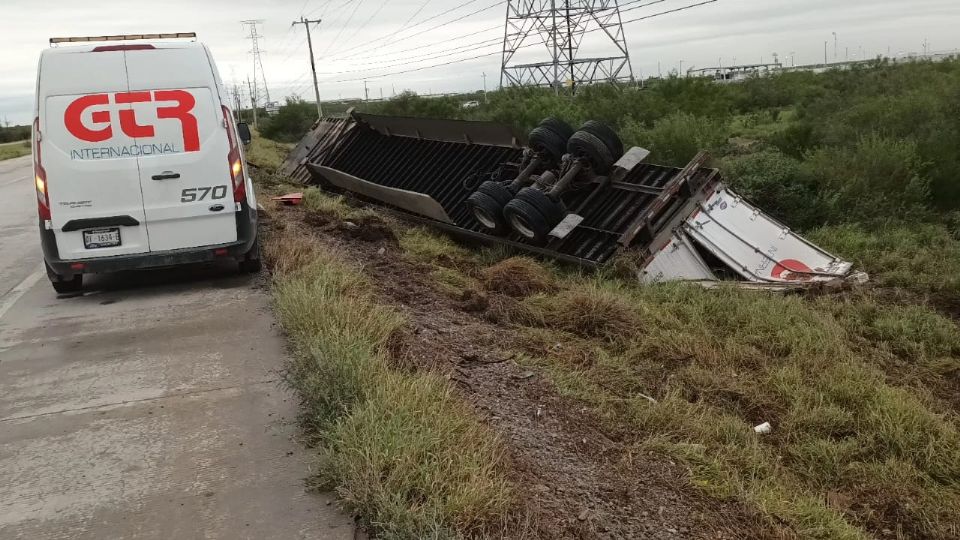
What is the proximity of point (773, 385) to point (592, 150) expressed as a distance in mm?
5528

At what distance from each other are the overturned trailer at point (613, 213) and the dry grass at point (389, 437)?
5.58m

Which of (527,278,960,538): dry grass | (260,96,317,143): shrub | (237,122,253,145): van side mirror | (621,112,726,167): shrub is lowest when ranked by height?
(527,278,960,538): dry grass

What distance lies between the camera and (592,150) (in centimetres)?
1091

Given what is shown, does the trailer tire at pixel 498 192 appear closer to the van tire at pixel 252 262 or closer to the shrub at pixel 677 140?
the van tire at pixel 252 262

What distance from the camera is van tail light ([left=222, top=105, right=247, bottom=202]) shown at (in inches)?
286

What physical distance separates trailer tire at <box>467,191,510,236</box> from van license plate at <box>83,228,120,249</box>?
5639mm

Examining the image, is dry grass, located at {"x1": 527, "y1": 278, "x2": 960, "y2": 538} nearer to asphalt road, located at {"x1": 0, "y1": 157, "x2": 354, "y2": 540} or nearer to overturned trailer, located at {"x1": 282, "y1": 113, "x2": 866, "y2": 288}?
overturned trailer, located at {"x1": 282, "y1": 113, "x2": 866, "y2": 288}

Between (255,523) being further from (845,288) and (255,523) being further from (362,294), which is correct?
(845,288)

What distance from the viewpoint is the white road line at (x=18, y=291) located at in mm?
7630

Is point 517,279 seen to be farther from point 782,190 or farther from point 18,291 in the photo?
point 782,190

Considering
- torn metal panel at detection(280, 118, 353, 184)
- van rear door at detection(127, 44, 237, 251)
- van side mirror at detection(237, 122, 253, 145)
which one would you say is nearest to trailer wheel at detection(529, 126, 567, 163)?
van side mirror at detection(237, 122, 253, 145)

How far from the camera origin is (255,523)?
131 inches

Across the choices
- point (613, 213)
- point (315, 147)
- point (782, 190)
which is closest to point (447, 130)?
point (613, 213)

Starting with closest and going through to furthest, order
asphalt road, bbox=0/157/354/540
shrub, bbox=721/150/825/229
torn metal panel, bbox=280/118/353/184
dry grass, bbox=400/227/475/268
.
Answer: asphalt road, bbox=0/157/354/540 → dry grass, bbox=400/227/475/268 → shrub, bbox=721/150/825/229 → torn metal panel, bbox=280/118/353/184
